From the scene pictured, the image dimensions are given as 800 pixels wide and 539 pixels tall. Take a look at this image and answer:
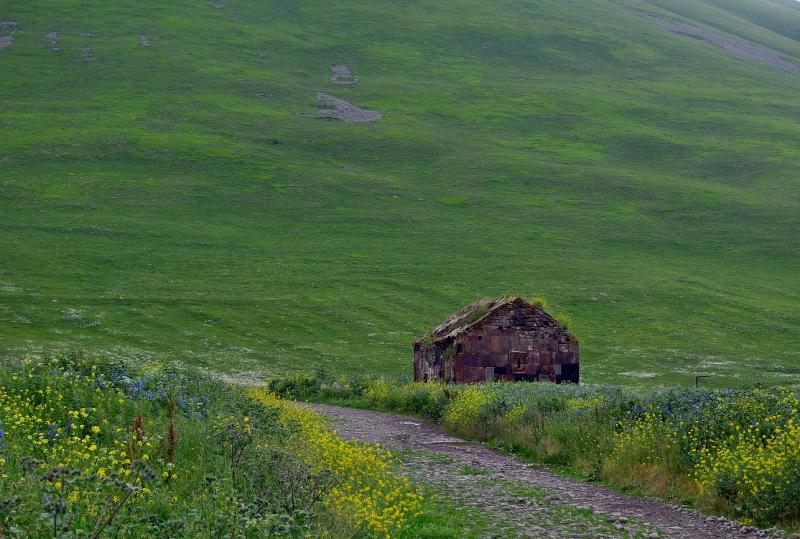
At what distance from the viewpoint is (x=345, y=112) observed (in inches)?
5472

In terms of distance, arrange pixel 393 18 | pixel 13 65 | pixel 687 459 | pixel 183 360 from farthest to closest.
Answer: pixel 393 18 < pixel 13 65 < pixel 183 360 < pixel 687 459

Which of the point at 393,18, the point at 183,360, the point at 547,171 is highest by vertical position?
the point at 393,18

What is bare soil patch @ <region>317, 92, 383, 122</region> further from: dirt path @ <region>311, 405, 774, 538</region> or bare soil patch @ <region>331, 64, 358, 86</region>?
dirt path @ <region>311, 405, 774, 538</region>

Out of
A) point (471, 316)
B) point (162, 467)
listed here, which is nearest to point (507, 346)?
point (471, 316)

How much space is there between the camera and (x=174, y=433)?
13.0m

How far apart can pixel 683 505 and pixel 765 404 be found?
325 centimetres

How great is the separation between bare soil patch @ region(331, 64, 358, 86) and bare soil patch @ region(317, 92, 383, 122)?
11556 millimetres

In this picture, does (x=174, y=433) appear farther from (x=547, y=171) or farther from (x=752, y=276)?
(x=547, y=171)

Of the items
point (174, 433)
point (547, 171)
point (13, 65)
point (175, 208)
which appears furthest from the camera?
point (13, 65)

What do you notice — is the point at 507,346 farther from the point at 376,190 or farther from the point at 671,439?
the point at 376,190

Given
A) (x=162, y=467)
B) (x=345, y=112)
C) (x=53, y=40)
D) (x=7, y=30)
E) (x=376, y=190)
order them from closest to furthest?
(x=162, y=467) < (x=376, y=190) < (x=345, y=112) < (x=53, y=40) < (x=7, y=30)

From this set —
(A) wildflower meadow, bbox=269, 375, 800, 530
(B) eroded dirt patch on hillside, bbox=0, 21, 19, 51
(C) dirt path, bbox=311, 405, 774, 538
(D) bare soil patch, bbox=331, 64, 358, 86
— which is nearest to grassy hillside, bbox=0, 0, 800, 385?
(B) eroded dirt patch on hillside, bbox=0, 21, 19, 51

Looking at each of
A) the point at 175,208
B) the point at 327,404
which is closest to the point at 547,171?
the point at 175,208

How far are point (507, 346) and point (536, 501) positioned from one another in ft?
88.2
